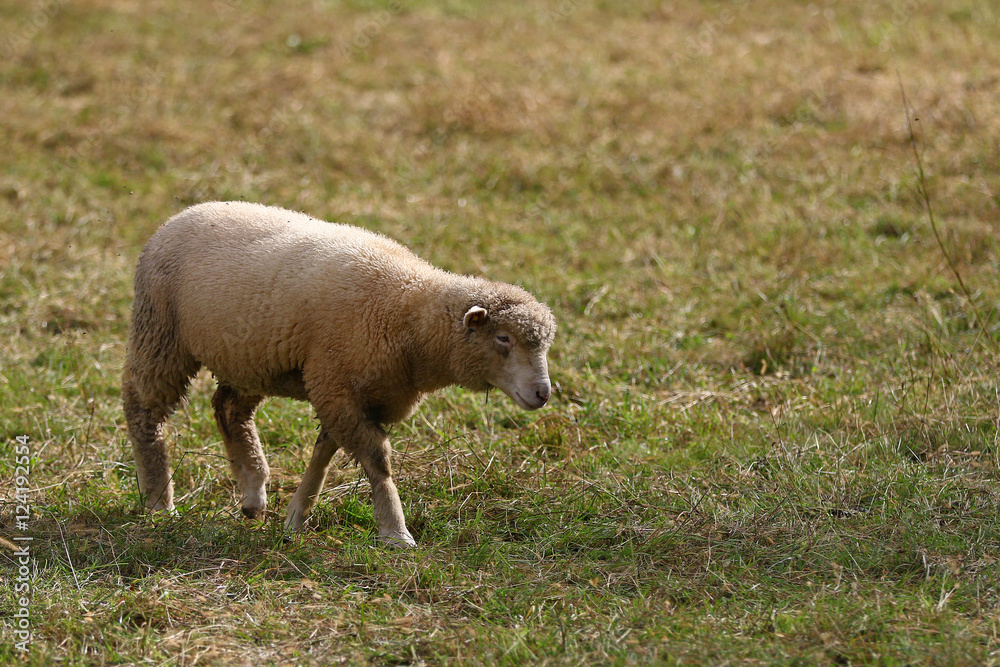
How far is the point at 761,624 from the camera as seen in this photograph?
12.8 feet

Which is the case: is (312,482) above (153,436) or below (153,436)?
below

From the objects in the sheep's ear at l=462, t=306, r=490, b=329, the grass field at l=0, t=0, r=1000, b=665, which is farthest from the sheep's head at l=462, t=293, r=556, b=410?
the grass field at l=0, t=0, r=1000, b=665

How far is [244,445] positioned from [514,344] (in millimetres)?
1639

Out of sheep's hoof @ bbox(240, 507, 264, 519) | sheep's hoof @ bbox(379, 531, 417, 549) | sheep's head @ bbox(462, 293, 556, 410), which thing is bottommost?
sheep's hoof @ bbox(240, 507, 264, 519)

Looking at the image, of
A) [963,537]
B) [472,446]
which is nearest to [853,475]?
[963,537]

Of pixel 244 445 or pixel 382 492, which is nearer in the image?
pixel 382 492

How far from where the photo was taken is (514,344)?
4645mm

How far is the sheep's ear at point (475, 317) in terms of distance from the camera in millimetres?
4547

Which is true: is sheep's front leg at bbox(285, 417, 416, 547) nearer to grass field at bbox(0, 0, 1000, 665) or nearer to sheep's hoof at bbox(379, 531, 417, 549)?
sheep's hoof at bbox(379, 531, 417, 549)

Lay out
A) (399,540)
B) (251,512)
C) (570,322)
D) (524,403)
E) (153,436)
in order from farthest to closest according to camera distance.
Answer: (570,322) < (153,436) < (251,512) < (399,540) < (524,403)

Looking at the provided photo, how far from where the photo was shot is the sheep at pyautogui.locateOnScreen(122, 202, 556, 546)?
470cm

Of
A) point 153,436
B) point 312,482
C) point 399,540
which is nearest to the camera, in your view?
point 399,540

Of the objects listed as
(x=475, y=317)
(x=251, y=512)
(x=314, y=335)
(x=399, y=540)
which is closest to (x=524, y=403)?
(x=475, y=317)

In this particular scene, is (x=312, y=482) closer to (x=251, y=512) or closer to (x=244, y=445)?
(x=251, y=512)
